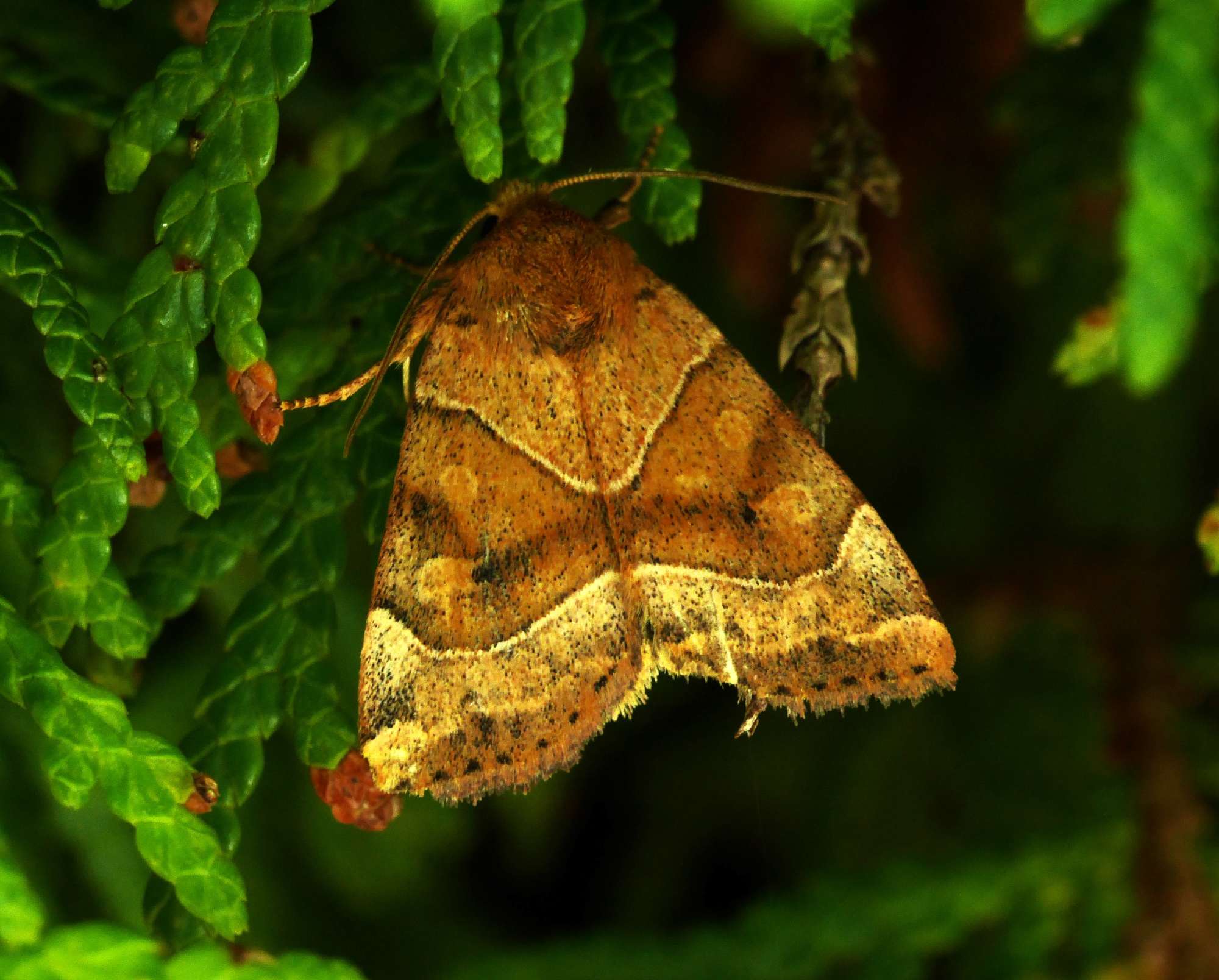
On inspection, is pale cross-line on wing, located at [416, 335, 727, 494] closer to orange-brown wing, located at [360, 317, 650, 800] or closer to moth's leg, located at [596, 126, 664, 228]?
orange-brown wing, located at [360, 317, 650, 800]

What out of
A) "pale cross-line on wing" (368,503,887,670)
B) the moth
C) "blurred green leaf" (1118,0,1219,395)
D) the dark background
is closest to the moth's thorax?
the moth

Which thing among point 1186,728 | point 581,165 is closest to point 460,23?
point 581,165

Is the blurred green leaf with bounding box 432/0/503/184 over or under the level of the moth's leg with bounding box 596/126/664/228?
over

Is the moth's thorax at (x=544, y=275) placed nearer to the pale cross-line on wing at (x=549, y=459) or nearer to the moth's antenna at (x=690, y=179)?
the moth's antenna at (x=690, y=179)

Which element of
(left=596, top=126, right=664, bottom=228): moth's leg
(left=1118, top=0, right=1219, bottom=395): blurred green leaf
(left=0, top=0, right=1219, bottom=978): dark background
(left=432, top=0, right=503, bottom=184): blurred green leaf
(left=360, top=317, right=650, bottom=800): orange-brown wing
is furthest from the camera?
(left=0, top=0, right=1219, bottom=978): dark background

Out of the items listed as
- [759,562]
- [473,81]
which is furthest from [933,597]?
[473,81]

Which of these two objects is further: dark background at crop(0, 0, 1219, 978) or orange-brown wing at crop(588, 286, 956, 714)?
dark background at crop(0, 0, 1219, 978)

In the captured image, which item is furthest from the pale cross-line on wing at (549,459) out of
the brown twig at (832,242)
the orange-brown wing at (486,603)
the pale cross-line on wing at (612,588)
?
the brown twig at (832,242)

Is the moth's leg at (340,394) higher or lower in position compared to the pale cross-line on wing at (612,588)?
higher

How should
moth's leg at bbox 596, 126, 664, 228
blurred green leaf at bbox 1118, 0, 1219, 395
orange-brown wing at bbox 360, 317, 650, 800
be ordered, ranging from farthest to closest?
1. moth's leg at bbox 596, 126, 664, 228
2. orange-brown wing at bbox 360, 317, 650, 800
3. blurred green leaf at bbox 1118, 0, 1219, 395
